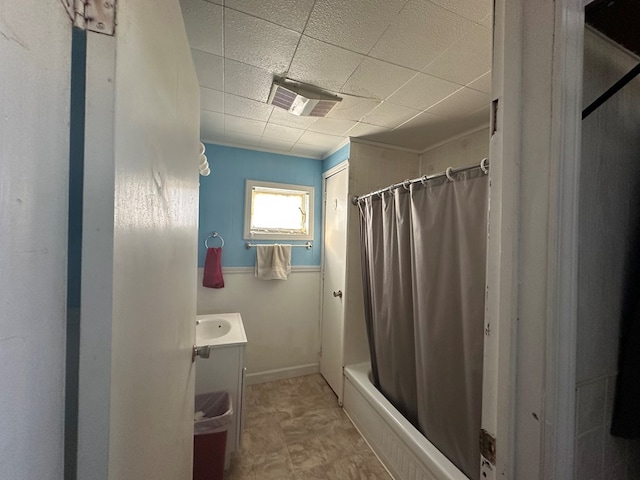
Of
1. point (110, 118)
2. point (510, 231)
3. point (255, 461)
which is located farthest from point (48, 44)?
point (255, 461)

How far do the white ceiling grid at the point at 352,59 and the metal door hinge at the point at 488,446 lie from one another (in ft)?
4.31

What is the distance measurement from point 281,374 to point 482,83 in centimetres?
270

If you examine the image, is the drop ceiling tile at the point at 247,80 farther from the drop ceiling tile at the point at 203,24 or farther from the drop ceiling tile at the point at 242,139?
the drop ceiling tile at the point at 242,139

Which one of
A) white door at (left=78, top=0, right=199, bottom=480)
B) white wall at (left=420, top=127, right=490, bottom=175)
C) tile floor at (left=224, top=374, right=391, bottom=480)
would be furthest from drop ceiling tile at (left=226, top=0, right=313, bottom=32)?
tile floor at (left=224, top=374, right=391, bottom=480)

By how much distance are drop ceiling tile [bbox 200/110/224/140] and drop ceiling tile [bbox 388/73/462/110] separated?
1.20m

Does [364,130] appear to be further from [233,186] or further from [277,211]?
[233,186]

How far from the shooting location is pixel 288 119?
182 cm

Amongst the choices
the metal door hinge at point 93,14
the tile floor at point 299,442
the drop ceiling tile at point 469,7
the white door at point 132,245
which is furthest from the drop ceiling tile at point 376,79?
the tile floor at point 299,442

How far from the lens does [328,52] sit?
1152 mm

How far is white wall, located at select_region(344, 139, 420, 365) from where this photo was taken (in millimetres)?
2113

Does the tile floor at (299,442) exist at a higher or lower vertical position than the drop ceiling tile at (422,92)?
lower

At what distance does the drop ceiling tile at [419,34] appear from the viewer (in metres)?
0.95

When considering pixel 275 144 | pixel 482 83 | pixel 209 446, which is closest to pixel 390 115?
pixel 482 83

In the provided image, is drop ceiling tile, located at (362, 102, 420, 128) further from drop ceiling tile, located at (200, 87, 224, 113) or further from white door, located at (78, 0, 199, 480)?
white door, located at (78, 0, 199, 480)
